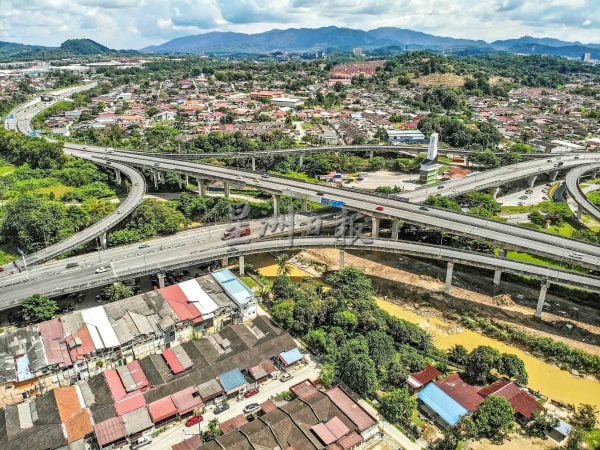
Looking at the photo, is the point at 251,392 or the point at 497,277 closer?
the point at 251,392

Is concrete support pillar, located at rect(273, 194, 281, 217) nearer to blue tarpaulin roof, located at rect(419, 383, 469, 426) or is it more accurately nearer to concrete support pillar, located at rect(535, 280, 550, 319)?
concrete support pillar, located at rect(535, 280, 550, 319)

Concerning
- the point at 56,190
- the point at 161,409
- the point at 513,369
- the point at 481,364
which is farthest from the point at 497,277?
the point at 56,190

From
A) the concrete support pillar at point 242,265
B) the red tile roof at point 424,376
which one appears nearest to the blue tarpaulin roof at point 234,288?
the concrete support pillar at point 242,265

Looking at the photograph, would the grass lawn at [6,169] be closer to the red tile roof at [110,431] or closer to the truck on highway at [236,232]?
the truck on highway at [236,232]

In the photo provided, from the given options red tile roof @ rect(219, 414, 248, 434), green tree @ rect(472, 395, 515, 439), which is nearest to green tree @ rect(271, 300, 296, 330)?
red tile roof @ rect(219, 414, 248, 434)

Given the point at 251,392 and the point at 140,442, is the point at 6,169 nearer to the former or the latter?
the point at 140,442
